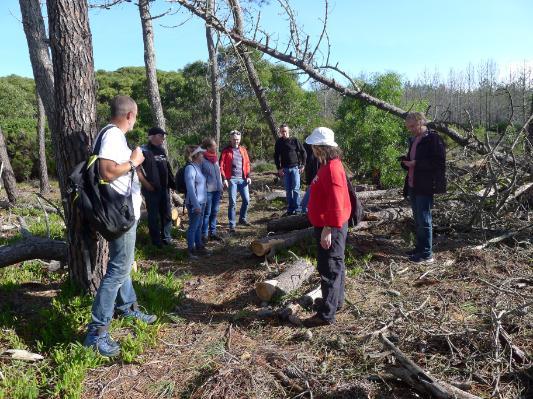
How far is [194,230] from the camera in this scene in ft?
21.5

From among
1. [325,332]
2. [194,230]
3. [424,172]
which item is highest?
[424,172]

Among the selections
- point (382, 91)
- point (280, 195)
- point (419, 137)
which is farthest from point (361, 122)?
point (419, 137)

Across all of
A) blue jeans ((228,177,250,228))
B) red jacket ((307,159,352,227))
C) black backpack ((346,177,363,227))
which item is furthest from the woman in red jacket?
blue jeans ((228,177,250,228))

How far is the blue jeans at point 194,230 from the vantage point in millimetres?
6465

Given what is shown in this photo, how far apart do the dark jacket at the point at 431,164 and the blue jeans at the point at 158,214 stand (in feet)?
12.4

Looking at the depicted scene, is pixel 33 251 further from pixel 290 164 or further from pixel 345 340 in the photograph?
pixel 290 164

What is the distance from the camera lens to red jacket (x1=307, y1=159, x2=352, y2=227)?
158 inches

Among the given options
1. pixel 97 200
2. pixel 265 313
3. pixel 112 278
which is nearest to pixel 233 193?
pixel 265 313

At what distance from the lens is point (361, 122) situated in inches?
513

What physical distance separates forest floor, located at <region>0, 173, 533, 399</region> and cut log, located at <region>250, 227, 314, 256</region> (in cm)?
16

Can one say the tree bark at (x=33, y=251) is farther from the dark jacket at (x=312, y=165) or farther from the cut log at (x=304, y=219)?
the dark jacket at (x=312, y=165)

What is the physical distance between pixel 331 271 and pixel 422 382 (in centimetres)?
136

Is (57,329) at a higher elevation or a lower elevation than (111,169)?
lower

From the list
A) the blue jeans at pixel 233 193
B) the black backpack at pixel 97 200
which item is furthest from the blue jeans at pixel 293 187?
the black backpack at pixel 97 200
